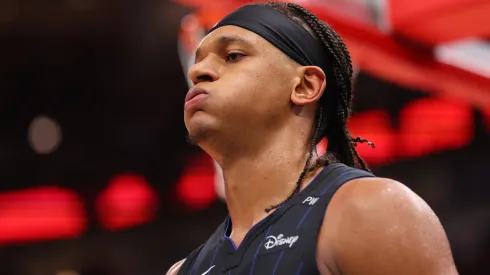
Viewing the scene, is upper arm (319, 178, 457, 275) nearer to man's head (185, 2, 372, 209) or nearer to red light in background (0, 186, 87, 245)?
Result: man's head (185, 2, 372, 209)

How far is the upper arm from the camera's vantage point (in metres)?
1.43

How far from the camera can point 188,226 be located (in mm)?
4934

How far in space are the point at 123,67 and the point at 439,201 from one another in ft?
8.62

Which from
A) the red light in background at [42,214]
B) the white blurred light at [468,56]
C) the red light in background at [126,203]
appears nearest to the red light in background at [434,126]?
the white blurred light at [468,56]

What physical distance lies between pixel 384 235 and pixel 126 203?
3634mm

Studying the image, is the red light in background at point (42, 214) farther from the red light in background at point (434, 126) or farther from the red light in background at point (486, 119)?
the red light in background at point (486, 119)

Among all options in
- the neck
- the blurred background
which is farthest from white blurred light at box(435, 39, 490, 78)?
the neck

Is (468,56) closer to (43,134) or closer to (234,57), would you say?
(43,134)

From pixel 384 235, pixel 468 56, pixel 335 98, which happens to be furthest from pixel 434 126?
pixel 384 235

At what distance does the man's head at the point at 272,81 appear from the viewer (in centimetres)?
182

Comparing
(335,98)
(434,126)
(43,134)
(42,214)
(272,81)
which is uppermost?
(272,81)

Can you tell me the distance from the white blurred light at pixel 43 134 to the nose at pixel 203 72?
3.06 m

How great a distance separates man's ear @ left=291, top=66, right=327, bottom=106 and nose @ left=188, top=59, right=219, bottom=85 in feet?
0.76

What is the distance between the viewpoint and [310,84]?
1.89 metres
